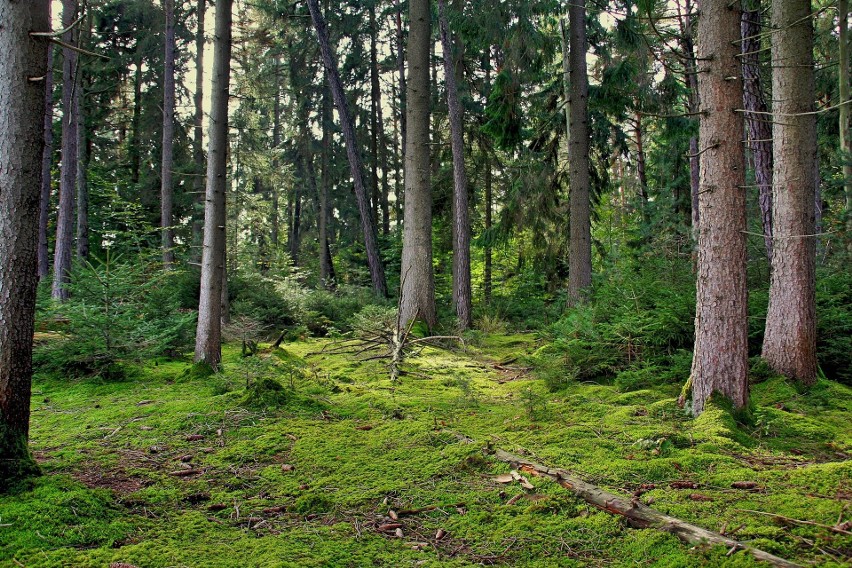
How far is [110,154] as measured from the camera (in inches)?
919

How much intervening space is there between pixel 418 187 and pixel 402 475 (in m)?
7.91

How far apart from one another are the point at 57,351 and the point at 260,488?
5.16 meters

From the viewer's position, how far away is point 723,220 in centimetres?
496

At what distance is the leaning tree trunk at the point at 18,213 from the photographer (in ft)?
11.3

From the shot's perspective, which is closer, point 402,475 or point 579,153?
point 402,475

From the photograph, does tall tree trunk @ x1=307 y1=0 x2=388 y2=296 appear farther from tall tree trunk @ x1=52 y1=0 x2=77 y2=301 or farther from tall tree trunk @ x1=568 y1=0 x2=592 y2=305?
tall tree trunk @ x1=568 y1=0 x2=592 y2=305

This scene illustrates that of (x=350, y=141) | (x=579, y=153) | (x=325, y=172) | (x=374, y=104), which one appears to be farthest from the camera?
(x=325, y=172)

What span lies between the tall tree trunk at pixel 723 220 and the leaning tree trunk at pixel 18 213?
544 cm

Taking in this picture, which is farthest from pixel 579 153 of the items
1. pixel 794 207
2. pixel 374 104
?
pixel 374 104

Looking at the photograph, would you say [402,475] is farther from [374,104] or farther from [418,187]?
[374,104]

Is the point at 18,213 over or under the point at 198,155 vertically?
under

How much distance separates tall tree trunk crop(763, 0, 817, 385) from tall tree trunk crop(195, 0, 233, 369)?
23.4ft

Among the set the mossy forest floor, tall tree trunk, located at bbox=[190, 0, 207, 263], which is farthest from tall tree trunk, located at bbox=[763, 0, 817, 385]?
tall tree trunk, located at bbox=[190, 0, 207, 263]

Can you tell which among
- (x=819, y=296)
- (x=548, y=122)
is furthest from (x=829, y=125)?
(x=819, y=296)
